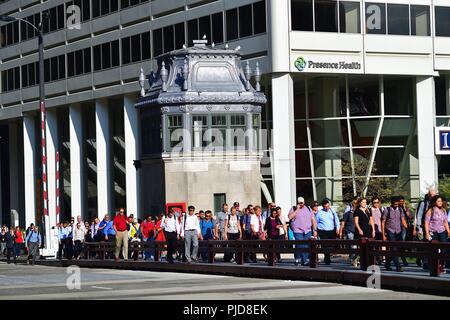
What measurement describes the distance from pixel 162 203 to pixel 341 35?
1812 cm

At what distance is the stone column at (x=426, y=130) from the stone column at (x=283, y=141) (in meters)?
7.07

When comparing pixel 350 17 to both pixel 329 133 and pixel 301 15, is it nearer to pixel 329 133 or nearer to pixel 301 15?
pixel 301 15

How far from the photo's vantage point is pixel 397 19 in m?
56.9

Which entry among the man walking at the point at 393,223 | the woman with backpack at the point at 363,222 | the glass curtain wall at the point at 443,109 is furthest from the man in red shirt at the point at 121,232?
the glass curtain wall at the point at 443,109

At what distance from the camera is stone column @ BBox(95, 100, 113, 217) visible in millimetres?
70250

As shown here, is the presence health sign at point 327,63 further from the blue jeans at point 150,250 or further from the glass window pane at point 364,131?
the blue jeans at point 150,250

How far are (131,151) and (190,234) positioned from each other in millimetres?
36956

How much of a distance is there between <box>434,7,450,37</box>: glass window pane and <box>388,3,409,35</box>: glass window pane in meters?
1.92

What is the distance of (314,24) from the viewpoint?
55.4 m

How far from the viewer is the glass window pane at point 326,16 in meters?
55.5
